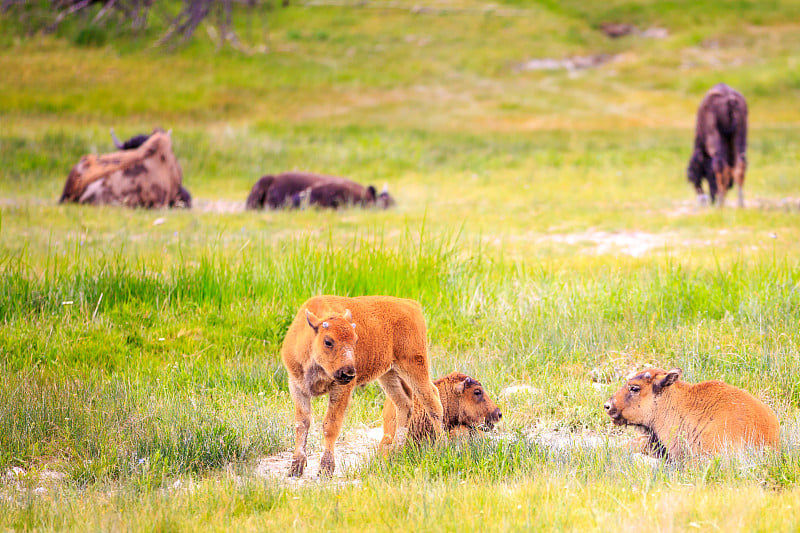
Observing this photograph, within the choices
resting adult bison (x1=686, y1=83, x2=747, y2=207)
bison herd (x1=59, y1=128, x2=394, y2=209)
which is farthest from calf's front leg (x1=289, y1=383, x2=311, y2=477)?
resting adult bison (x1=686, y1=83, x2=747, y2=207)

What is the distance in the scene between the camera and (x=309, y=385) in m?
3.95

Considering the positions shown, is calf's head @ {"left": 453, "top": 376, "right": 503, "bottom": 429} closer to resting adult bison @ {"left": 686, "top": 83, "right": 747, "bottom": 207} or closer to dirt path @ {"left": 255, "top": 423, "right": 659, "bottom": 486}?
dirt path @ {"left": 255, "top": 423, "right": 659, "bottom": 486}

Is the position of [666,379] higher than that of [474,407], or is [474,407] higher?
[666,379]

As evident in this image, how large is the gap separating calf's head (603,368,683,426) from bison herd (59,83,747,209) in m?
9.91

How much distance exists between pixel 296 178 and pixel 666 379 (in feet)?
36.3

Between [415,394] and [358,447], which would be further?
[358,447]

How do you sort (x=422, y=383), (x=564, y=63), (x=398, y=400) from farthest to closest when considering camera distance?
(x=564, y=63), (x=398, y=400), (x=422, y=383)

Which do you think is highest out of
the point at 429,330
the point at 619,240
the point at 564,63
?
the point at 564,63

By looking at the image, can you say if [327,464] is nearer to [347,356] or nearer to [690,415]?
[347,356]

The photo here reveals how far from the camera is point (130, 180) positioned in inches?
565

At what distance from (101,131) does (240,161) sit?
4.37 m

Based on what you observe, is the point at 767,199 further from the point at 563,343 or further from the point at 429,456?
the point at 429,456

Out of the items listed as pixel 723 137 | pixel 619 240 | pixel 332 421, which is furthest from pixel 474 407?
pixel 723 137

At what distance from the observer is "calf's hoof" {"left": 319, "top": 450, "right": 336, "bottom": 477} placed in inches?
156
